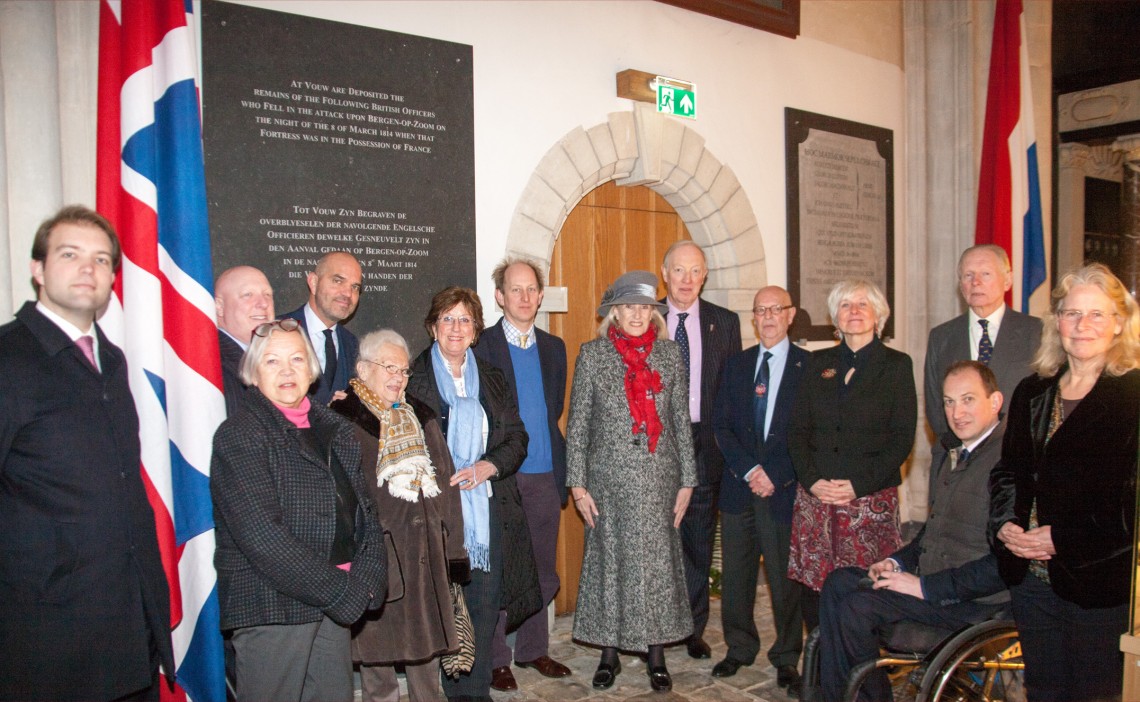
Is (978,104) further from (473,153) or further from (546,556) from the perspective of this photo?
(546,556)

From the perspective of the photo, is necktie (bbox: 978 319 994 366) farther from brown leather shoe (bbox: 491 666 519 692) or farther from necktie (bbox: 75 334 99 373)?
necktie (bbox: 75 334 99 373)

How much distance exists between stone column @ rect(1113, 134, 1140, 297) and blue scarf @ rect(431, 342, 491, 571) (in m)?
6.13

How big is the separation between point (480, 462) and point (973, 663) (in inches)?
70.6

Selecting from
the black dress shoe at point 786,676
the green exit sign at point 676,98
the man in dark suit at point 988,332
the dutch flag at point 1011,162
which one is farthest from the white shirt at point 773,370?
the dutch flag at point 1011,162

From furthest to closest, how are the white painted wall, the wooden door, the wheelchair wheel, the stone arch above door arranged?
the wooden door → the stone arch above door → the white painted wall → the wheelchair wheel

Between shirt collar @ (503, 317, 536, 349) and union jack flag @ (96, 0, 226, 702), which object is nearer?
union jack flag @ (96, 0, 226, 702)

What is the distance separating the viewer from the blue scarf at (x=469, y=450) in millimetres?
3162

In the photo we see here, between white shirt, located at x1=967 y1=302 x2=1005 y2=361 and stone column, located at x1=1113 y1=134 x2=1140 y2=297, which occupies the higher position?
stone column, located at x1=1113 y1=134 x2=1140 y2=297

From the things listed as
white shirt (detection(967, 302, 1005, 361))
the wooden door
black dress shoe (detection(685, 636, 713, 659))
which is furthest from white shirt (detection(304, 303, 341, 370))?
white shirt (detection(967, 302, 1005, 361))

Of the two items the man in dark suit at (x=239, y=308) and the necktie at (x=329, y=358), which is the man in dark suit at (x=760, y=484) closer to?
the necktie at (x=329, y=358)

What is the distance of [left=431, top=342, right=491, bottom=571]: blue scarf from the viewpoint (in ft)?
10.4

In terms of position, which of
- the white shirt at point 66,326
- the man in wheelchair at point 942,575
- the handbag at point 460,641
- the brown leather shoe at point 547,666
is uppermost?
the white shirt at point 66,326

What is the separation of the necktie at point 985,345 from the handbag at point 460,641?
248cm

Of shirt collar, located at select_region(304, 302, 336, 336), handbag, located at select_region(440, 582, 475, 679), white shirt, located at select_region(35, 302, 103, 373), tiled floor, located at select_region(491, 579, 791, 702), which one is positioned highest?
shirt collar, located at select_region(304, 302, 336, 336)
